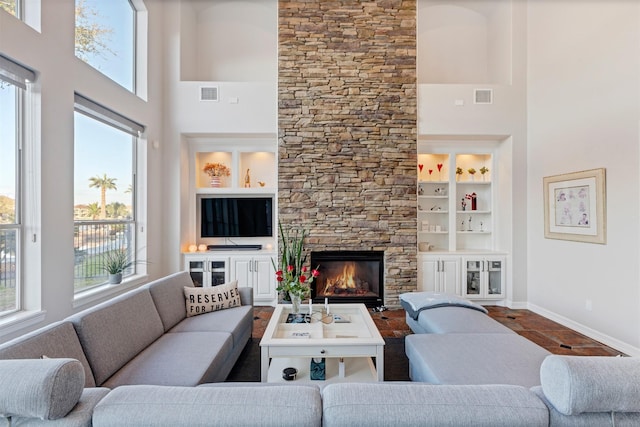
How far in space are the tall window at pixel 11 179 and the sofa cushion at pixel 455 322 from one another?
135 inches

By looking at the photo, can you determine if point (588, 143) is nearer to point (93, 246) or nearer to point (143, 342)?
point (143, 342)

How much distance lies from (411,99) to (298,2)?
2.20 m

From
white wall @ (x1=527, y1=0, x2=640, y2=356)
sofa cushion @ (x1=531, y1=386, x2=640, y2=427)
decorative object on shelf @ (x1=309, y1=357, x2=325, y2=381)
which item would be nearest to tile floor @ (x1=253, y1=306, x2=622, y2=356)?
white wall @ (x1=527, y1=0, x2=640, y2=356)

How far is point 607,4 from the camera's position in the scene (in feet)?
11.1

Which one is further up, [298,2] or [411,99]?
[298,2]

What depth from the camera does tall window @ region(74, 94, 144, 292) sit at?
3.22 m

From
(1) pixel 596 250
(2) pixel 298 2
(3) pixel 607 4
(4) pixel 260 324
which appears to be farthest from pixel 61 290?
(3) pixel 607 4

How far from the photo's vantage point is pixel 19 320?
2.38 metres

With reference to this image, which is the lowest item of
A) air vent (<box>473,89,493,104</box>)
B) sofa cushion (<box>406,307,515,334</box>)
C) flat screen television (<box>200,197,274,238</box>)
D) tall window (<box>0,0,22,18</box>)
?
sofa cushion (<box>406,307,515,334</box>)

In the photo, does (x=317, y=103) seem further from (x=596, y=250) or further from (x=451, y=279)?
(x=596, y=250)

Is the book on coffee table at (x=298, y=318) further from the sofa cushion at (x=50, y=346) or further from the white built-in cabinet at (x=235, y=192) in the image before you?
the white built-in cabinet at (x=235, y=192)

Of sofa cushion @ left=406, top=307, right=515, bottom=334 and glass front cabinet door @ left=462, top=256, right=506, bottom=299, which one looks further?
glass front cabinet door @ left=462, top=256, right=506, bottom=299

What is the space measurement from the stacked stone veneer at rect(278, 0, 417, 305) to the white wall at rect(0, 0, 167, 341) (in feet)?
8.07

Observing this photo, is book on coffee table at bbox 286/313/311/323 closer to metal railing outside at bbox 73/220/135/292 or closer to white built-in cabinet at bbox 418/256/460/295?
metal railing outside at bbox 73/220/135/292
